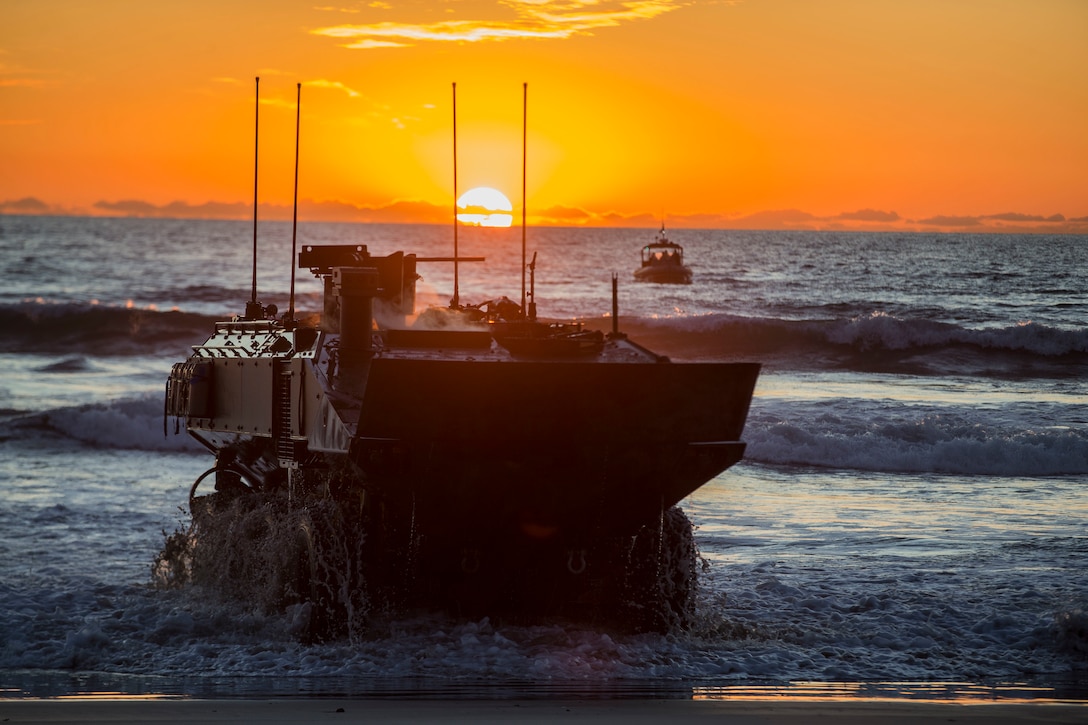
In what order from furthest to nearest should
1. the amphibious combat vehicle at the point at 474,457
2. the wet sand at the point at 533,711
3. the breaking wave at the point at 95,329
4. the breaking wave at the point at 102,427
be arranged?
the breaking wave at the point at 95,329 → the breaking wave at the point at 102,427 → the amphibious combat vehicle at the point at 474,457 → the wet sand at the point at 533,711

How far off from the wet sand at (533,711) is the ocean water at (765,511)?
39cm

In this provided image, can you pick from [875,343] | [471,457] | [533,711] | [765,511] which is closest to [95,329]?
[875,343]

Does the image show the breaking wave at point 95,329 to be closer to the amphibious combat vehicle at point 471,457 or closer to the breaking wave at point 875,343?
the breaking wave at point 875,343

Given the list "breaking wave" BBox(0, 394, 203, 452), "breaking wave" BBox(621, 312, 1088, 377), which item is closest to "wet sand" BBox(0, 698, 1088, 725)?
"breaking wave" BBox(0, 394, 203, 452)

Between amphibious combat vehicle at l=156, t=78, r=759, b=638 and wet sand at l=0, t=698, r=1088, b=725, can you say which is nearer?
wet sand at l=0, t=698, r=1088, b=725

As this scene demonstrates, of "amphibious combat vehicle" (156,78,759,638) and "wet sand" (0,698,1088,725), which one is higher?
"amphibious combat vehicle" (156,78,759,638)

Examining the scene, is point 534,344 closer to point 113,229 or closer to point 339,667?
point 339,667

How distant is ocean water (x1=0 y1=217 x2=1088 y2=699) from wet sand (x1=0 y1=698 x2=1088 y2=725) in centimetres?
39

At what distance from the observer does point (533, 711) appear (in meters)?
8.49

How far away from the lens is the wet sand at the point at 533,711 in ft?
27.2

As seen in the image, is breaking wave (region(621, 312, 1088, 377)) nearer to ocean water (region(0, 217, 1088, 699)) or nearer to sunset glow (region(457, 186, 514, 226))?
ocean water (region(0, 217, 1088, 699))

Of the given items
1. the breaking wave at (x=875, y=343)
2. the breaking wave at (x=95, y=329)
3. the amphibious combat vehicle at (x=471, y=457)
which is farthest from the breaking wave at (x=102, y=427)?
the breaking wave at (x=875, y=343)

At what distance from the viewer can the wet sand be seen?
830cm

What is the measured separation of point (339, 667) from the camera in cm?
1008
